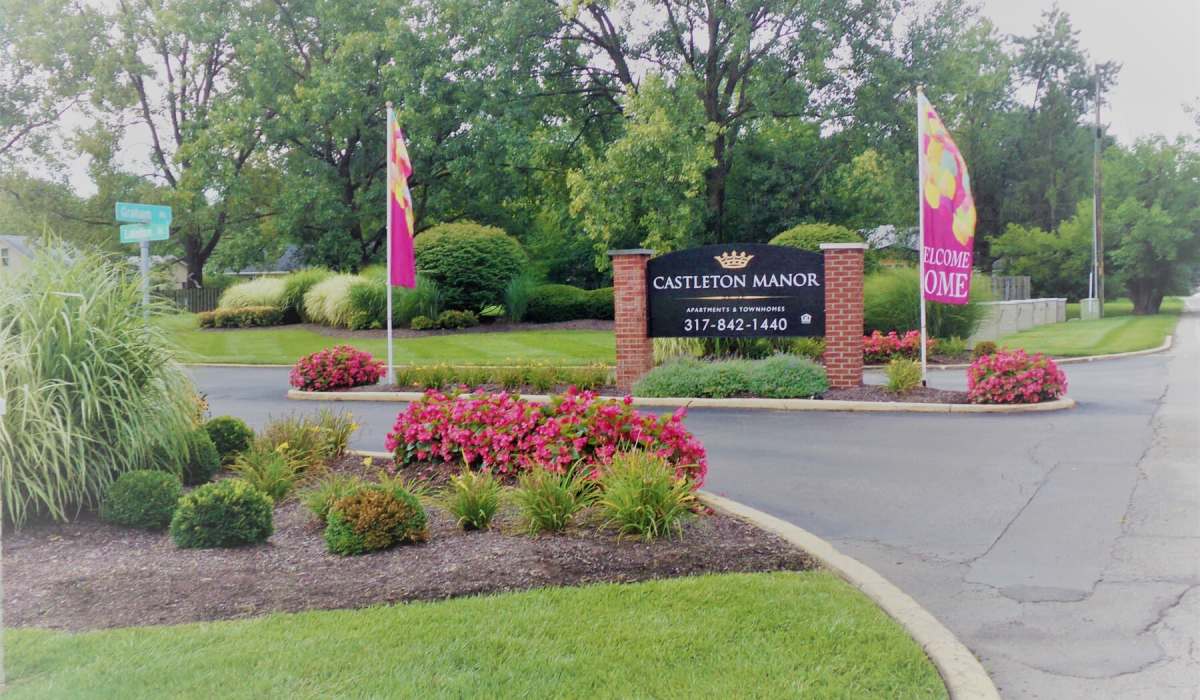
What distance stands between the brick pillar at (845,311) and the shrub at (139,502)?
998 centimetres

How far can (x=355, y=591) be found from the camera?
534 centimetres

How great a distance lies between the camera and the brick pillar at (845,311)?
14.6 meters

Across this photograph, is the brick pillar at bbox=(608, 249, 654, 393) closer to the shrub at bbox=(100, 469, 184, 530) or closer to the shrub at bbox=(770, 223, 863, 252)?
the shrub at bbox=(770, 223, 863, 252)

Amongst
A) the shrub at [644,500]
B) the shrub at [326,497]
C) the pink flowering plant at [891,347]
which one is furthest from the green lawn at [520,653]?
the pink flowering plant at [891,347]

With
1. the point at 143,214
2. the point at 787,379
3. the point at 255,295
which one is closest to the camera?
the point at 143,214

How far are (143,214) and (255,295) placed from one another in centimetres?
2422

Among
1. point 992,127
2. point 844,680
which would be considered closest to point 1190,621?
point 844,680

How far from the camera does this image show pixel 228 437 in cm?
890

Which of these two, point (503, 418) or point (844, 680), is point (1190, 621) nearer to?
point (844, 680)

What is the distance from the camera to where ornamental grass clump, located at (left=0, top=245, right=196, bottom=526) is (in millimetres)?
6480

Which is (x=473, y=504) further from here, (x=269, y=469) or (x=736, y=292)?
(x=736, y=292)

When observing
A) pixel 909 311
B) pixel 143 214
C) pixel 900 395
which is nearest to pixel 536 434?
pixel 143 214

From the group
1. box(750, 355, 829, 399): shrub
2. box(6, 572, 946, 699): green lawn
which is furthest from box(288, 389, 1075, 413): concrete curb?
box(6, 572, 946, 699): green lawn

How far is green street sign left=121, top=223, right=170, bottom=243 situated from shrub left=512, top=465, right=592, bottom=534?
17.3 ft
